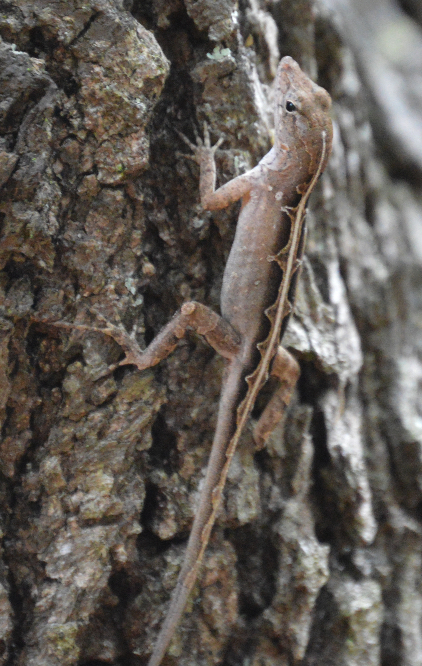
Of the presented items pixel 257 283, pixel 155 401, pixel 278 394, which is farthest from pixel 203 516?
pixel 257 283

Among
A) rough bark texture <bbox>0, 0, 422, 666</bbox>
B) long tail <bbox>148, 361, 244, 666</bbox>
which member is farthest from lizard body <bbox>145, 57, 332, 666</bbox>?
rough bark texture <bbox>0, 0, 422, 666</bbox>

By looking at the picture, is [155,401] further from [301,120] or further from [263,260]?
[301,120]

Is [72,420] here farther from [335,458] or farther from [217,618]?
[335,458]

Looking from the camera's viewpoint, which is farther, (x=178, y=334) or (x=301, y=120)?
(x=301, y=120)

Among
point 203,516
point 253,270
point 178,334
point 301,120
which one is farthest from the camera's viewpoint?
point 301,120

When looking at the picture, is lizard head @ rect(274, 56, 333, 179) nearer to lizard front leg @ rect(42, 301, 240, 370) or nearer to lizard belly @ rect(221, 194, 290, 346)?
lizard belly @ rect(221, 194, 290, 346)

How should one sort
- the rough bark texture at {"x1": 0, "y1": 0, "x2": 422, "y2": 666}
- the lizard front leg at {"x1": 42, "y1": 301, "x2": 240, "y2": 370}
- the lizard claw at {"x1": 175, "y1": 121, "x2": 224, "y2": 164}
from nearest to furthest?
1. the rough bark texture at {"x1": 0, "y1": 0, "x2": 422, "y2": 666}
2. the lizard front leg at {"x1": 42, "y1": 301, "x2": 240, "y2": 370}
3. the lizard claw at {"x1": 175, "y1": 121, "x2": 224, "y2": 164}
